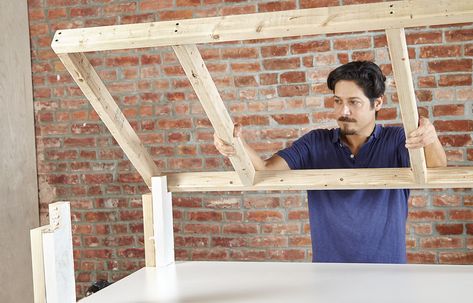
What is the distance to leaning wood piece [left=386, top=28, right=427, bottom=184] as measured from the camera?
1615 mm

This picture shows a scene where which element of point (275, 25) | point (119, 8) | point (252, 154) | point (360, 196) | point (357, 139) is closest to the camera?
point (275, 25)

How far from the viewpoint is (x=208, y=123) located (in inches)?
141

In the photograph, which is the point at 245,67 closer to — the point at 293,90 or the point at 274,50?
the point at 274,50

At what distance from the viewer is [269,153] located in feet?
11.5

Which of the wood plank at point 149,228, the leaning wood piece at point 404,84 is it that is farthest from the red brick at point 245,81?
the leaning wood piece at point 404,84

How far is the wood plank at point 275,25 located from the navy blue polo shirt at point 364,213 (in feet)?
3.12

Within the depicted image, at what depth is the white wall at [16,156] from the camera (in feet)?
12.4

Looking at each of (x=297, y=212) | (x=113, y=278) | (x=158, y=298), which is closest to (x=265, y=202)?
(x=297, y=212)

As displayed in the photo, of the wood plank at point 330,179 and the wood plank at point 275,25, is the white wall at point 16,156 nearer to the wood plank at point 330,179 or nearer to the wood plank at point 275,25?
the wood plank at point 330,179

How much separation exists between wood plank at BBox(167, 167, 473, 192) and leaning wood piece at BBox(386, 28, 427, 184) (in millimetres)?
94

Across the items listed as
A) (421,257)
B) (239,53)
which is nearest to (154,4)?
(239,53)

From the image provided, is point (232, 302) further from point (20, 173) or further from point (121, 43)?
point (20, 173)

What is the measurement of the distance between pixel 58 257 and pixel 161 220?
52cm

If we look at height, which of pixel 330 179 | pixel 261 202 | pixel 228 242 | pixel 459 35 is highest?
pixel 459 35
